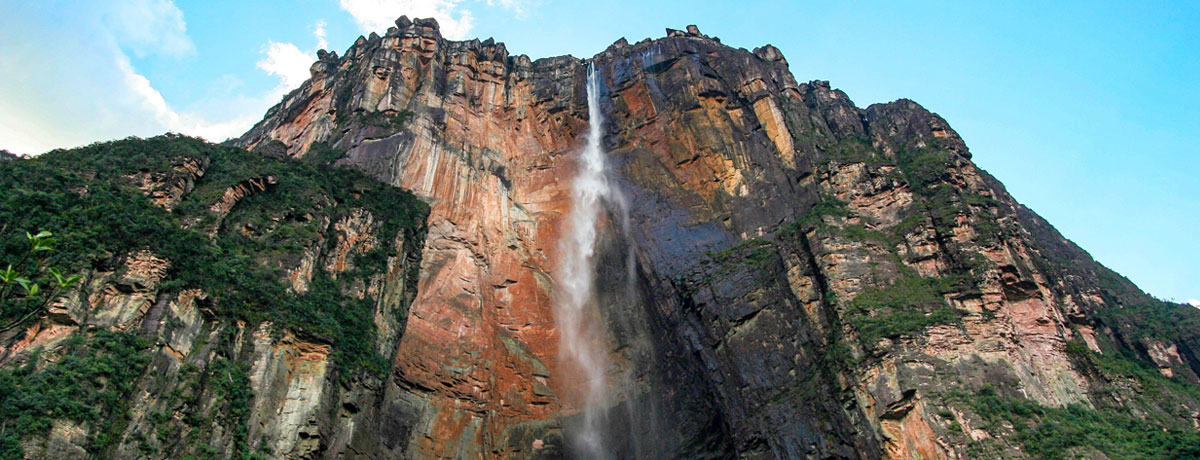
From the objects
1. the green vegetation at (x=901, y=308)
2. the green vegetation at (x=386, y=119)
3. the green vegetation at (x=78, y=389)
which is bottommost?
the green vegetation at (x=78, y=389)

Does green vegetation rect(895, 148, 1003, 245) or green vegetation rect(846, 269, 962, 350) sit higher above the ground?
green vegetation rect(895, 148, 1003, 245)

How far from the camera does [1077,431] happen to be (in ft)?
67.3

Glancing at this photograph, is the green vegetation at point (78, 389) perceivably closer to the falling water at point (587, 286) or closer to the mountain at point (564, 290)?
the mountain at point (564, 290)

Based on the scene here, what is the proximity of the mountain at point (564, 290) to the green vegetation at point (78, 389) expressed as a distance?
0.21ft

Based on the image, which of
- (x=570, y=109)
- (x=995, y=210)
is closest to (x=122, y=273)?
(x=570, y=109)

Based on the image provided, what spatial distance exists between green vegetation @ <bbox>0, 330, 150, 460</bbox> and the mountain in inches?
2.5

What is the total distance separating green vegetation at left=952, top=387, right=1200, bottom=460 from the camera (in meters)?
19.9

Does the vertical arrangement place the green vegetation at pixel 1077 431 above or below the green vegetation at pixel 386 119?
below

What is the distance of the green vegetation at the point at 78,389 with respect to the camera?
49.8ft

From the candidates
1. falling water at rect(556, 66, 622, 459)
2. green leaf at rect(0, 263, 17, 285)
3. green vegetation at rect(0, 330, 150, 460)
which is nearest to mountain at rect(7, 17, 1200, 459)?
green vegetation at rect(0, 330, 150, 460)

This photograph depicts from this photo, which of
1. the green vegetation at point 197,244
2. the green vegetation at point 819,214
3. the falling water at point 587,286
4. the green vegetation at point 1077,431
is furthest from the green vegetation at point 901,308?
the green vegetation at point 197,244

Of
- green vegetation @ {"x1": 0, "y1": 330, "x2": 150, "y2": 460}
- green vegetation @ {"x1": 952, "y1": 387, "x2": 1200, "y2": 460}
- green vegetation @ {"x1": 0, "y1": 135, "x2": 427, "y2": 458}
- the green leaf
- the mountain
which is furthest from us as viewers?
green vegetation @ {"x1": 952, "y1": 387, "x2": 1200, "y2": 460}

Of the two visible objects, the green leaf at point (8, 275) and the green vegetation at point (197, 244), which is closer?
the green leaf at point (8, 275)

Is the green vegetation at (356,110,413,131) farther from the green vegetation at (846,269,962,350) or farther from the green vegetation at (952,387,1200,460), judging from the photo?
the green vegetation at (952,387,1200,460)
